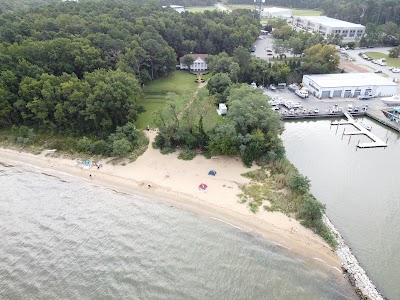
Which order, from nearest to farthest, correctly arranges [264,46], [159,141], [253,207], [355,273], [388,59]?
1. [355,273]
2. [253,207]
3. [159,141]
4. [388,59]
5. [264,46]

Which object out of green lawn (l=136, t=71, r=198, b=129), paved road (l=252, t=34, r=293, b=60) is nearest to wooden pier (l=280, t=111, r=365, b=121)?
green lawn (l=136, t=71, r=198, b=129)

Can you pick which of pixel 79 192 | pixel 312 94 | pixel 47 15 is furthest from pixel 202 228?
pixel 47 15

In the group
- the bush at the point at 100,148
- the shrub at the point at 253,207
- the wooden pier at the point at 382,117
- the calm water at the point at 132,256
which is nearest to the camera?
the calm water at the point at 132,256

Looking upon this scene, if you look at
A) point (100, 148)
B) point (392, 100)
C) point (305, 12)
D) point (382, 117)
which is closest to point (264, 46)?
point (392, 100)

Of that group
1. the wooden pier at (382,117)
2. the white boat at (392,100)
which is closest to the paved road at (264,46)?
the white boat at (392,100)

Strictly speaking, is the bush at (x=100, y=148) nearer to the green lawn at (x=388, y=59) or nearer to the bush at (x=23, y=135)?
the bush at (x=23, y=135)

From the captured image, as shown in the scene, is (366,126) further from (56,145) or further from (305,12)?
(305,12)
